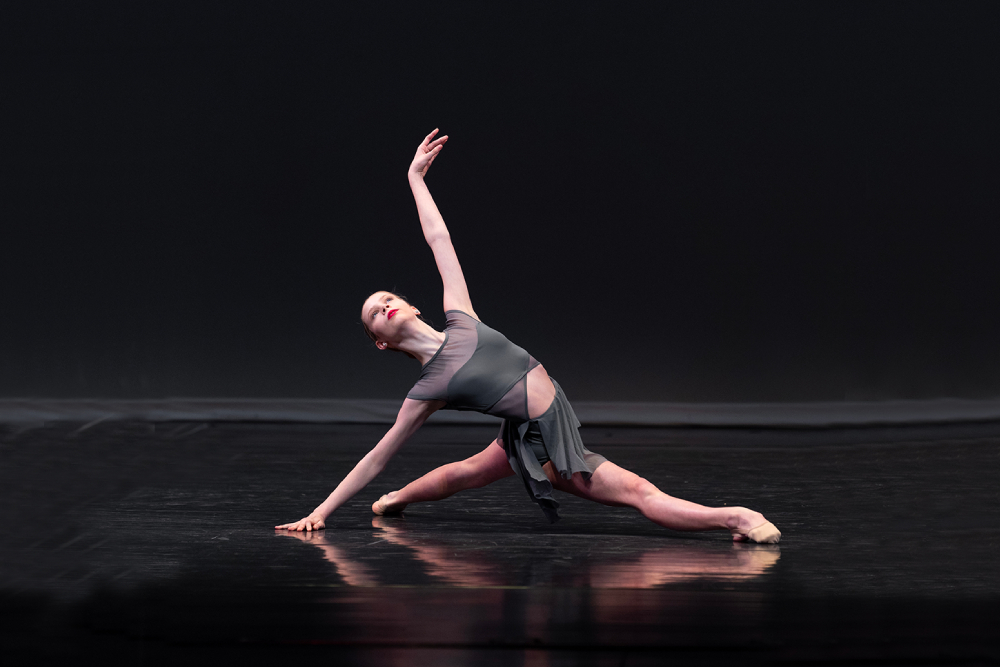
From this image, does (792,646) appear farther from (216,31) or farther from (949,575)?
(216,31)

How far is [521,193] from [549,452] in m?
3.22

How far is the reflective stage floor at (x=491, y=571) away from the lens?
166cm

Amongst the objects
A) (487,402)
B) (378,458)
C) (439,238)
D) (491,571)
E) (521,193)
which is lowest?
(491,571)

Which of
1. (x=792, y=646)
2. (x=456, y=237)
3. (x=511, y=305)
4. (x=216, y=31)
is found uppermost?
(x=216, y=31)

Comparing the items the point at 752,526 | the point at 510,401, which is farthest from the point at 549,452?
the point at 752,526

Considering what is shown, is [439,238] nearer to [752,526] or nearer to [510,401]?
[510,401]

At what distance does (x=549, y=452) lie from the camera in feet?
8.31

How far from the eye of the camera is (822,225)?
5.46 metres

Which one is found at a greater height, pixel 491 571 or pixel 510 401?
pixel 510 401

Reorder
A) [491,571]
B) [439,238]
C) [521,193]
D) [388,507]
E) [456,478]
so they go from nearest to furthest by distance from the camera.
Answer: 1. [491,571]
2. [439,238]
3. [456,478]
4. [388,507]
5. [521,193]

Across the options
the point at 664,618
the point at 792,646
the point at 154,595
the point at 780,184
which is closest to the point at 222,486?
the point at 154,595

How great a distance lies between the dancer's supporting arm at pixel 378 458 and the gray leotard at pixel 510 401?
3cm

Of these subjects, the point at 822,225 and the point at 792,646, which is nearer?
the point at 792,646

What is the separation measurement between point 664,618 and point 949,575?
785mm
